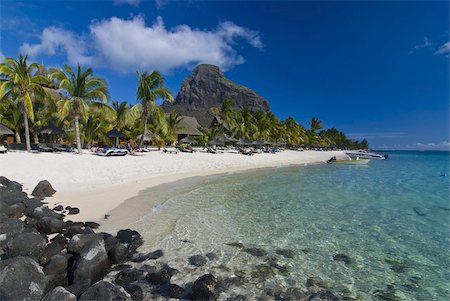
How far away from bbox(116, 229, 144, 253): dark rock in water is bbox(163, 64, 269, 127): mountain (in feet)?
478

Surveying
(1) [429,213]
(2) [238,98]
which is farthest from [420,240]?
(2) [238,98]

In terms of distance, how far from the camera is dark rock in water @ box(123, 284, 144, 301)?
14.2 ft

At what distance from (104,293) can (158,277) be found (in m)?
1.12

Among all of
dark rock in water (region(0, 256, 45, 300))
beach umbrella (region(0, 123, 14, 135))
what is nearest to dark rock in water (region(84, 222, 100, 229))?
dark rock in water (region(0, 256, 45, 300))

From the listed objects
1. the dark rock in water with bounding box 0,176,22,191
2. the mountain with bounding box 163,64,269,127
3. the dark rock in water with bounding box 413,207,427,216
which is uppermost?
the mountain with bounding box 163,64,269,127

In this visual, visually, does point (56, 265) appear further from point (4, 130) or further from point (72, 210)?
point (4, 130)

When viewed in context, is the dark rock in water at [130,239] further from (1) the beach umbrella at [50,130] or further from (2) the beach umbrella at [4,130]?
(1) the beach umbrella at [50,130]

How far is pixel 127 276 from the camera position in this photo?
4.94 metres

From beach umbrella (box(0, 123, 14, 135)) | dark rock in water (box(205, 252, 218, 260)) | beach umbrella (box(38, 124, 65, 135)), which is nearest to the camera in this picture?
dark rock in water (box(205, 252, 218, 260))

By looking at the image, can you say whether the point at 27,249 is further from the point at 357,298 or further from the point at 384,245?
the point at 384,245

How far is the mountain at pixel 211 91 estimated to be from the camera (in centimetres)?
15650

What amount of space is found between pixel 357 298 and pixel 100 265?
4636mm

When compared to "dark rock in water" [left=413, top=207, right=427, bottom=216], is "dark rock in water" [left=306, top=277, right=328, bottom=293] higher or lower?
lower

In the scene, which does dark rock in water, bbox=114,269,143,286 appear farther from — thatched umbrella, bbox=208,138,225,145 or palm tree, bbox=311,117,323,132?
palm tree, bbox=311,117,323,132
